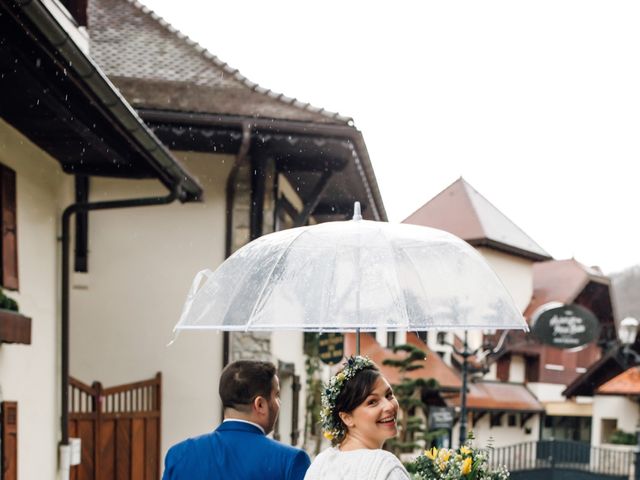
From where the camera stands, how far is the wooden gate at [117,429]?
29.3 ft

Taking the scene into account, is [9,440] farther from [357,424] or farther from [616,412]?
[616,412]

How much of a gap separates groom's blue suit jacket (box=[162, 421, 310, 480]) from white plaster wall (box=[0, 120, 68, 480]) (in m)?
3.47

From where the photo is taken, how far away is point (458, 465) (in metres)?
3.61

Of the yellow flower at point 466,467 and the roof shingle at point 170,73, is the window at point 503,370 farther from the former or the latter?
the yellow flower at point 466,467

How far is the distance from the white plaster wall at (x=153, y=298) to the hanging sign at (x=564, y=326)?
11.6 metres

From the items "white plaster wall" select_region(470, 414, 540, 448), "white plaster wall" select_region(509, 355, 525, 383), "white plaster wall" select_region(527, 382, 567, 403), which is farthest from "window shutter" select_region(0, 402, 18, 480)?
"white plaster wall" select_region(527, 382, 567, 403)

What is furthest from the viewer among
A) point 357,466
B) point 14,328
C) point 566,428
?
point 566,428

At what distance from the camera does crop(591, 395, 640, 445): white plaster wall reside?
29.2 m

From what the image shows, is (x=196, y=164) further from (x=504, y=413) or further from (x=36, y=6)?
(x=504, y=413)

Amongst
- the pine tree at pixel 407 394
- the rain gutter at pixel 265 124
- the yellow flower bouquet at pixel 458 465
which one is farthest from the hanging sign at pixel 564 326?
the yellow flower bouquet at pixel 458 465

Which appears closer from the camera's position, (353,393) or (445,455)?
(353,393)

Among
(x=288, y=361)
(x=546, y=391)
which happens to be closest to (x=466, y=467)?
(x=288, y=361)

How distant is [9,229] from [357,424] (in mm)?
4504

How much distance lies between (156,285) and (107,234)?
2.40 feet
